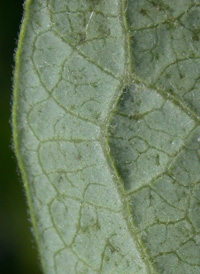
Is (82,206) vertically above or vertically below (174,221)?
above

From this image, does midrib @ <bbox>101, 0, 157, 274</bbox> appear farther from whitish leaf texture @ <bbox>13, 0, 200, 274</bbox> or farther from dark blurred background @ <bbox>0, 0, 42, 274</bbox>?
dark blurred background @ <bbox>0, 0, 42, 274</bbox>

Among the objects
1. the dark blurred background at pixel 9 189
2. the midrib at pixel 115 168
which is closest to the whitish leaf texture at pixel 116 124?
the midrib at pixel 115 168

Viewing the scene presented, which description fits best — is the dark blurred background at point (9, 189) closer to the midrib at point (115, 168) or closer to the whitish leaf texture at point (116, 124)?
the whitish leaf texture at point (116, 124)

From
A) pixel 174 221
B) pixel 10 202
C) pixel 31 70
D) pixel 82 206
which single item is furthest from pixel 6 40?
pixel 174 221

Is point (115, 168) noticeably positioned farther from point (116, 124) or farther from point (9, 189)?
point (9, 189)

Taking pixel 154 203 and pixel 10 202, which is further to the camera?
pixel 10 202

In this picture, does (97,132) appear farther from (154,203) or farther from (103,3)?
(103,3)

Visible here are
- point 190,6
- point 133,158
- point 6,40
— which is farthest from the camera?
point 6,40
